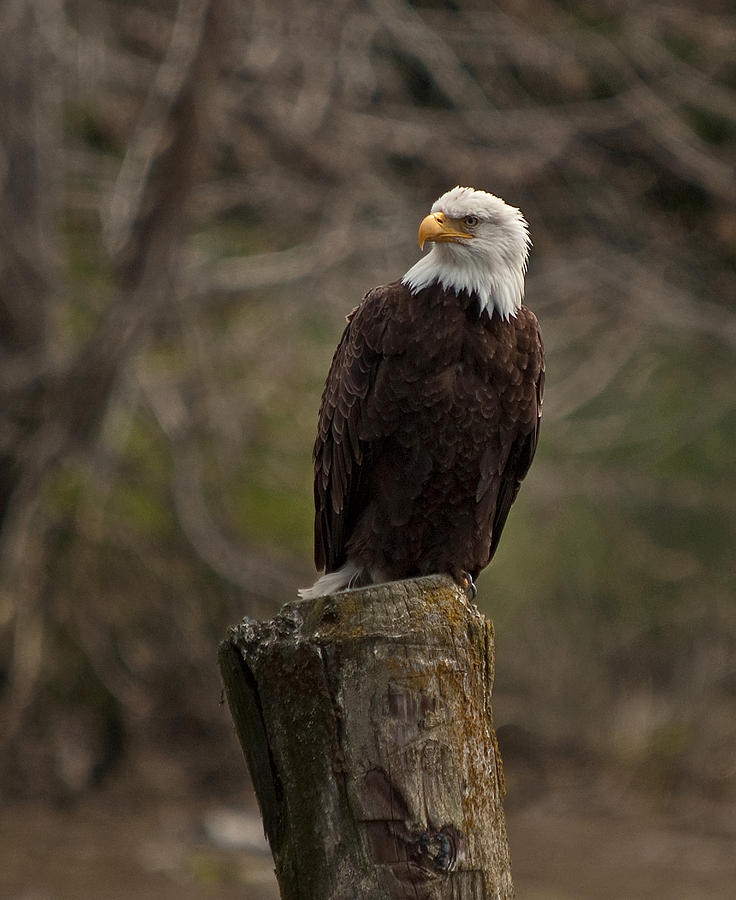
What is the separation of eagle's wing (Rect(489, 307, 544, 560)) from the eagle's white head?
114mm

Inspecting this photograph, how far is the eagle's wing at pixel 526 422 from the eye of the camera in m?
3.88

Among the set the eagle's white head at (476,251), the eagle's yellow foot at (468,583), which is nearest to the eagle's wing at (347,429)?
the eagle's white head at (476,251)

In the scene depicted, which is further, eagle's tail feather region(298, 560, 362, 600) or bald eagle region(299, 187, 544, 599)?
eagle's tail feather region(298, 560, 362, 600)

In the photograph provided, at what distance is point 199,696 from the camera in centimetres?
974

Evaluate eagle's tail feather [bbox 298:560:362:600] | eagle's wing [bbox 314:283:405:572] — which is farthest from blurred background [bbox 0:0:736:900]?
eagle's tail feather [bbox 298:560:362:600]

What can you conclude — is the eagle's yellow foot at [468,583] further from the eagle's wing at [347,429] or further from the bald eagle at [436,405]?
the eagle's wing at [347,429]

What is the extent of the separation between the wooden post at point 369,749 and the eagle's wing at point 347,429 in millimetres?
1389

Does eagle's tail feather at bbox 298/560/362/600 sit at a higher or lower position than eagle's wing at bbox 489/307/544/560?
lower

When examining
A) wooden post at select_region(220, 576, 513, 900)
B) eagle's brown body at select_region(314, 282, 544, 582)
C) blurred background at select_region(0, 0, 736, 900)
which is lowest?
wooden post at select_region(220, 576, 513, 900)

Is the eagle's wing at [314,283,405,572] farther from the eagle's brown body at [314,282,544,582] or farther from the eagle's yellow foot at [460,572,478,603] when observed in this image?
the eagle's yellow foot at [460,572,478,603]

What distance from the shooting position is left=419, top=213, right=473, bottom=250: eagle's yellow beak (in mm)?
3811

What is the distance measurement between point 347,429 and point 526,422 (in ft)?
1.72

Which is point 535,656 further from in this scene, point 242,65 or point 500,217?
point 500,217

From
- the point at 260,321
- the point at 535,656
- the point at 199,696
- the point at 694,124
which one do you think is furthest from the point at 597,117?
the point at 199,696
